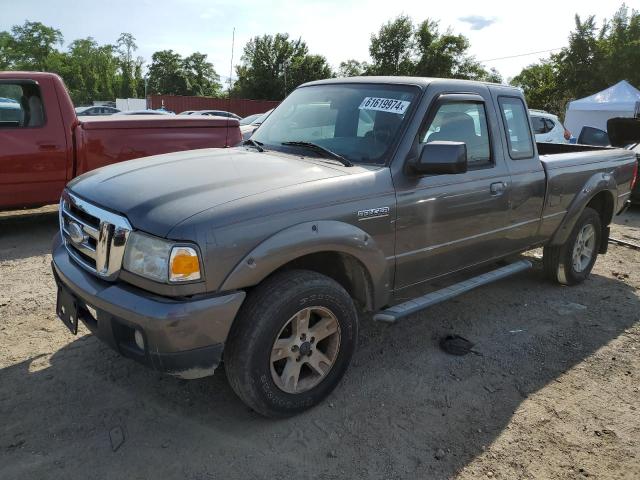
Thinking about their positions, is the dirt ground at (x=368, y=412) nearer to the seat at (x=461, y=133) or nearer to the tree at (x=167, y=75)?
the seat at (x=461, y=133)

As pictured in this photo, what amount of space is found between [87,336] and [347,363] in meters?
1.94

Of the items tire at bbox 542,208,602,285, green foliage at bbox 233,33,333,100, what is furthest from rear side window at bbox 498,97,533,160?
green foliage at bbox 233,33,333,100

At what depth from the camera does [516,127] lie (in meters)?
4.15

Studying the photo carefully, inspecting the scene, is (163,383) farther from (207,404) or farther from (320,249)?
(320,249)

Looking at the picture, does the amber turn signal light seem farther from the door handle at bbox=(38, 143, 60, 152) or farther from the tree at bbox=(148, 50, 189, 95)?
the tree at bbox=(148, 50, 189, 95)

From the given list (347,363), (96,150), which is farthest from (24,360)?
(96,150)

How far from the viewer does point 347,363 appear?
306 cm

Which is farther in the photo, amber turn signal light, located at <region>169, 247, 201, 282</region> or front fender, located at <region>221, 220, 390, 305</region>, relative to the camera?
front fender, located at <region>221, 220, 390, 305</region>

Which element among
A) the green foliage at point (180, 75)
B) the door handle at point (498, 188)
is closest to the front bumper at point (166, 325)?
the door handle at point (498, 188)

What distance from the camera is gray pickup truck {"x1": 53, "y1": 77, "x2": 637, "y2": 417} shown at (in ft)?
7.81

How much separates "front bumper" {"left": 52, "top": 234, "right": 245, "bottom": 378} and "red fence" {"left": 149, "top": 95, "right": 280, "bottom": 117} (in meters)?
34.1

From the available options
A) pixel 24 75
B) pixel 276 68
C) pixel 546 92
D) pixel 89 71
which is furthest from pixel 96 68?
pixel 24 75

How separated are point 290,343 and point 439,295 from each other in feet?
4.24

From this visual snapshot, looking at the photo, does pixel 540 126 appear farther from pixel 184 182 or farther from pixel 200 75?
pixel 200 75
